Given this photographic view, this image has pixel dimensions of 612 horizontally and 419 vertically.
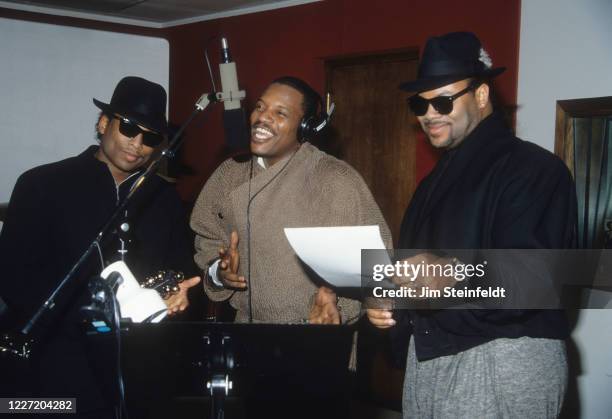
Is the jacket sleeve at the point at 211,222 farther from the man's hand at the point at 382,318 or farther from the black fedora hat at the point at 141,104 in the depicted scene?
the man's hand at the point at 382,318

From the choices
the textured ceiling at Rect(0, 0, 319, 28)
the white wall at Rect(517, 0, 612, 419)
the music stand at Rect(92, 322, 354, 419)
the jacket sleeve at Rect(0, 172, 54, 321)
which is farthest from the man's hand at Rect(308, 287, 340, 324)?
the textured ceiling at Rect(0, 0, 319, 28)

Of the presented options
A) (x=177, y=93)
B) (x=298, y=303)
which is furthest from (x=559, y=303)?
(x=177, y=93)

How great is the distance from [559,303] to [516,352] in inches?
7.6

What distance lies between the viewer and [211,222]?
284cm

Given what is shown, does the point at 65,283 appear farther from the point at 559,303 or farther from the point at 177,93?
the point at 177,93

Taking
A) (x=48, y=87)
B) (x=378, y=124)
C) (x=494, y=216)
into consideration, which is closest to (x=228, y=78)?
(x=494, y=216)

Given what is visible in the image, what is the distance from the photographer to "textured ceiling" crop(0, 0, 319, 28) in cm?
609

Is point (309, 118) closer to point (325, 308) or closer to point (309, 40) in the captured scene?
point (325, 308)

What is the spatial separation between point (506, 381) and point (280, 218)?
1234 millimetres

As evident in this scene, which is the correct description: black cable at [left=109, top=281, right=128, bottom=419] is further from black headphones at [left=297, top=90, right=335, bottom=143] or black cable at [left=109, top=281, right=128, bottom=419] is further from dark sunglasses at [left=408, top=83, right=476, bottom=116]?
black headphones at [left=297, top=90, right=335, bottom=143]

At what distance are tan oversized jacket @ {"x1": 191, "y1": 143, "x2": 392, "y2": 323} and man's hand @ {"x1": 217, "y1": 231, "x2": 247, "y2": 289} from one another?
0.54 feet

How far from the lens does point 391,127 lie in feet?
17.4

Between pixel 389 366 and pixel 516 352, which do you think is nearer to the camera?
pixel 516 352

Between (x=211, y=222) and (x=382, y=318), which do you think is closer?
(x=382, y=318)
